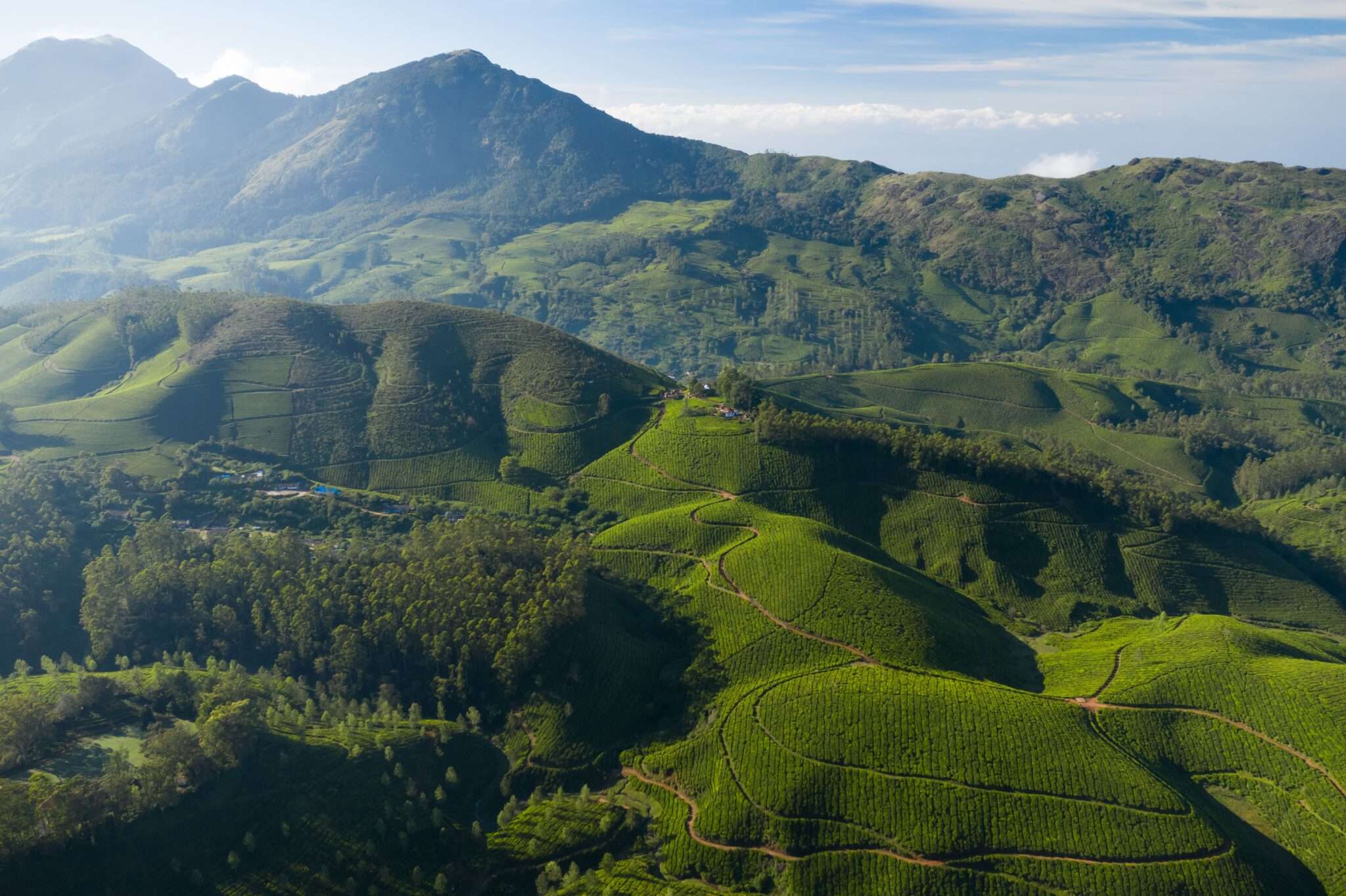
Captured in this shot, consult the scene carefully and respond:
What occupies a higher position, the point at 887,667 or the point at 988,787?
the point at 887,667

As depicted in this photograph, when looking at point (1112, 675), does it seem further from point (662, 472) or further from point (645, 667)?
point (662, 472)

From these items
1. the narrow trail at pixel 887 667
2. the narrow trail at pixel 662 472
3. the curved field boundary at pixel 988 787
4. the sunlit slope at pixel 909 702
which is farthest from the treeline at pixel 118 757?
the narrow trail at pixel 662 472

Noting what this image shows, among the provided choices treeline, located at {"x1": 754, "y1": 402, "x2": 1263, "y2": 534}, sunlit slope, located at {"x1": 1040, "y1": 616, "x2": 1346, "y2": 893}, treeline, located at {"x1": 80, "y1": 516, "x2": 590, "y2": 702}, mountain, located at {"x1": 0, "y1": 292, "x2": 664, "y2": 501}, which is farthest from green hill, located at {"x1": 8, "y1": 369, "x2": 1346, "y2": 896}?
mountain, located at {"x1": 0, "y1": 292, "x2": 664, "y2": 501}

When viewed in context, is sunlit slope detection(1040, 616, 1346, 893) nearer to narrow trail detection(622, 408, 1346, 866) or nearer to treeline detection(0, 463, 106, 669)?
narrow trail detection(622, 408, 1346, 866)

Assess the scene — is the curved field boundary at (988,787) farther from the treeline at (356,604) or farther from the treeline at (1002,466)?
the treeline at (1002,466)

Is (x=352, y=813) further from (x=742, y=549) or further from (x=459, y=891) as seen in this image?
(x=742, y=549)

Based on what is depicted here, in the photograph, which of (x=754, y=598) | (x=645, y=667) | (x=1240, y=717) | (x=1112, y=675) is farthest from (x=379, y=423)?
(x=1240, y=717)
